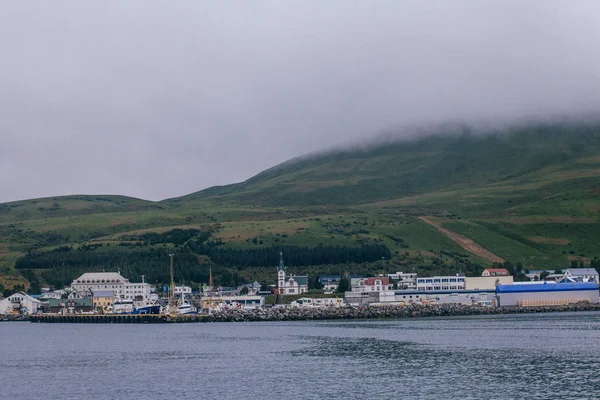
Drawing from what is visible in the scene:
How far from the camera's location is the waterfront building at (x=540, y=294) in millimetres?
138750

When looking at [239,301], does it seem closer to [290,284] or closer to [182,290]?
[290,284]

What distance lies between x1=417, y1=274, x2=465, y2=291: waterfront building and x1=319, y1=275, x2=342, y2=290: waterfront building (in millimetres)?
18514

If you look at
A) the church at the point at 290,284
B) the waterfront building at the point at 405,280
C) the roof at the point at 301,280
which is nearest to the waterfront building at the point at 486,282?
the waterfront building at the point at 405,280

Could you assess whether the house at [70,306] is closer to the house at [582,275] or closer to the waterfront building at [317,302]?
the waterfront building at [317,302]

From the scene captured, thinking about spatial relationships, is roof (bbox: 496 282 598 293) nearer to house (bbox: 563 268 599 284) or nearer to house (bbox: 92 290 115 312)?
house (bbox: 563 268 599 284)

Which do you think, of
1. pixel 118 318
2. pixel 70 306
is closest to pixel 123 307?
pixel 118 318

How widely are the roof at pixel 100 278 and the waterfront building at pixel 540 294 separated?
249 feet

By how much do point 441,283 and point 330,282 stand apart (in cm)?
2430

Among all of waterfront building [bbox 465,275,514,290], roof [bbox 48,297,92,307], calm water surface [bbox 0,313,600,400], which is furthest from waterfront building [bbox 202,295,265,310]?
calm water surface [bbox 0,313,600,400]

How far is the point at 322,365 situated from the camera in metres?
61.0

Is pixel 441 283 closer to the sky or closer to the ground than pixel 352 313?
closer to the sky

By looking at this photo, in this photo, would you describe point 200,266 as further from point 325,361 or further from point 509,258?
point 325,361

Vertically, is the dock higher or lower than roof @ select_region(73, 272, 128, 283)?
lower

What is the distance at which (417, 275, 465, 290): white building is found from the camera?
510ft
